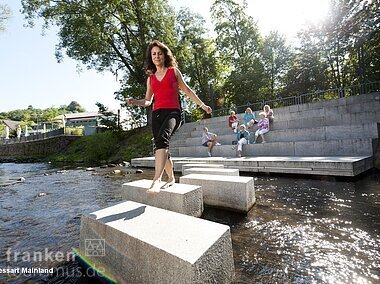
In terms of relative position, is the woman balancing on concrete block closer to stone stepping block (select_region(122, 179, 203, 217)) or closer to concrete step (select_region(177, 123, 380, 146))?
stone stepping block (select_region(122, 179, 203, 217))

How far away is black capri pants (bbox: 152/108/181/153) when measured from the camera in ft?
8.40

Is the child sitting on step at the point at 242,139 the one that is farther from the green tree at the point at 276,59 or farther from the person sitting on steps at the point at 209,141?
the green tree at the point at 276,59

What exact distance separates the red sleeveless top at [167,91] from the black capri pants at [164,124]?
0.08 m

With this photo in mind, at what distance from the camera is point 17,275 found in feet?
6.11

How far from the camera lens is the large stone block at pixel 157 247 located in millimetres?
1232

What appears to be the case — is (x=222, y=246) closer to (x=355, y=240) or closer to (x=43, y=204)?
(x=355, y=240)

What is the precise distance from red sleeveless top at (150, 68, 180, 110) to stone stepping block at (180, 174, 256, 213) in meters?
1.49

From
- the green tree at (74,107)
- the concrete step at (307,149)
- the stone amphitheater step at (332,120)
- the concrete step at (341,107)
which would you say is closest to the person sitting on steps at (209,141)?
the concrete step at (307,149)

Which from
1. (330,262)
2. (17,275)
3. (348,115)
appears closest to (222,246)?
(330,262)

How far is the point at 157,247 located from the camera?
1316 millimetres

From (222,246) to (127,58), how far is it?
73.8 ft

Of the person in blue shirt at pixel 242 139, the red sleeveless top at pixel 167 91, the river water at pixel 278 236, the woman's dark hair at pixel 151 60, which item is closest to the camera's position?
the river water at pixel 278 236

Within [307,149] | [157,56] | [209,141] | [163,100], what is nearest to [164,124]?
[163,100]

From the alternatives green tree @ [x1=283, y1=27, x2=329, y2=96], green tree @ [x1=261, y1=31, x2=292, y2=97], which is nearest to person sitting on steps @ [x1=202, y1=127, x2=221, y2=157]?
green tree @ [x1=283, y1=27, x2=329, y2=96]
